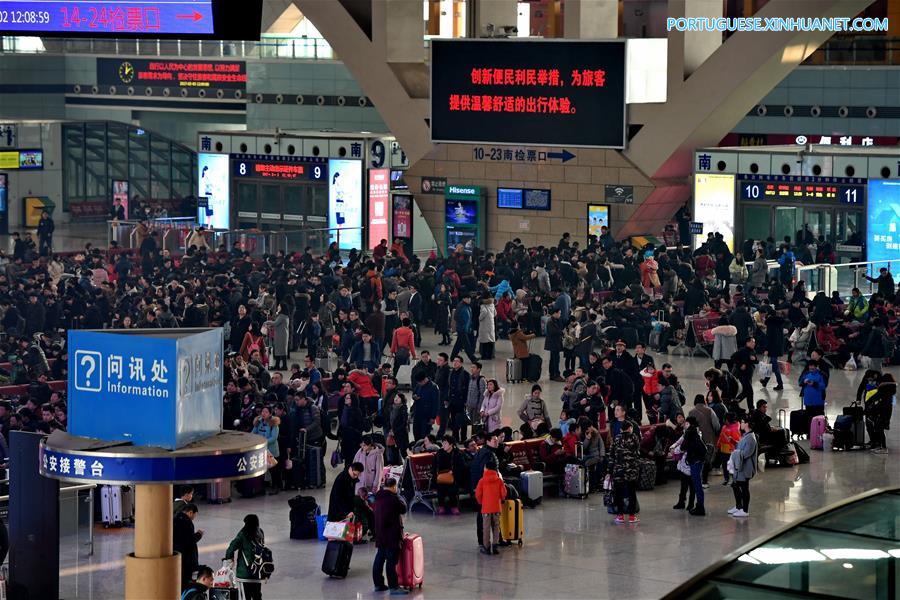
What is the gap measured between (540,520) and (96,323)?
1204 cm

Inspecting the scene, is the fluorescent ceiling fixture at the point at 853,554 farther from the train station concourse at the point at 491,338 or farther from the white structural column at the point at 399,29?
the white structural column at the point at 399,29

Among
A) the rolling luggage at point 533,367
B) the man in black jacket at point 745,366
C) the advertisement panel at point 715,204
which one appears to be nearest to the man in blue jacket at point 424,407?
the man in black jacket at point 745,366

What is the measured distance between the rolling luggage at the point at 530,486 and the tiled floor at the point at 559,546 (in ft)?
0.53

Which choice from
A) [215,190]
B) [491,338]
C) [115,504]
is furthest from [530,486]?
[215,190]

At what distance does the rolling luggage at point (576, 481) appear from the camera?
19938 millimetres

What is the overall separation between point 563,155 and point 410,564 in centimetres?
2564

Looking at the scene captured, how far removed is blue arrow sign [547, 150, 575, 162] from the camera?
40.5 metres

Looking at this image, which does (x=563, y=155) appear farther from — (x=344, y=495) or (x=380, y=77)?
(x=344, y=495)

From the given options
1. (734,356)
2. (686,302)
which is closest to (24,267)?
(686,302)

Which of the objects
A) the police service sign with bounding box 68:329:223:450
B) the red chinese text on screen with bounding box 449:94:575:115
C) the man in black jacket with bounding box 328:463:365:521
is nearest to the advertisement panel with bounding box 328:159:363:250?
the red chinese text on screen with bounding box 449:94:575:115

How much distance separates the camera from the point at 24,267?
34.7 m

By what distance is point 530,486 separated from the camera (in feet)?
64.0

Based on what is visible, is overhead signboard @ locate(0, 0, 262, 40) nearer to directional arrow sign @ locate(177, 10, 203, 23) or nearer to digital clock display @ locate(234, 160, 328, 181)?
directional arrow sign @ locate(177, 10, 203, 23)

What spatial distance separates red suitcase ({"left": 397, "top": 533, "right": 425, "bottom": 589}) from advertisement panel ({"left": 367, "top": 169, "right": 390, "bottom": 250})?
27183 mm
